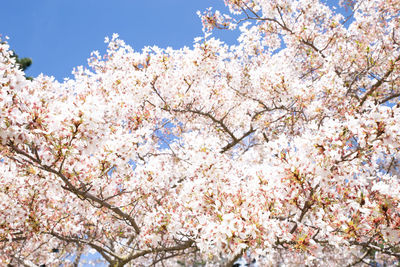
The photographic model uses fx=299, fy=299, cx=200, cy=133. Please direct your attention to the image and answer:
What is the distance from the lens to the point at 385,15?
26.5ft

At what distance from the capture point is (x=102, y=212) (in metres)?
5.89

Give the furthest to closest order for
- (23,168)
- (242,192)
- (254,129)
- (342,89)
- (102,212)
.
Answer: (254,129)
(102,212)
(342,89)
(23,168)
(242,192)

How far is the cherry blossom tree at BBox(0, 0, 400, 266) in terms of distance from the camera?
288 cm

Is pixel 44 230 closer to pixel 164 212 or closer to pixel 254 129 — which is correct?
pixel 164 212

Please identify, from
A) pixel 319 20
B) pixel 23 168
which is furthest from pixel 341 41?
pixel 23 168

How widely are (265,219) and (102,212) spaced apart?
393cm

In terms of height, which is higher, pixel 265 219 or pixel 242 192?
pixel 242 192

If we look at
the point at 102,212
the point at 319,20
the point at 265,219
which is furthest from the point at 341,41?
the point at 102,212

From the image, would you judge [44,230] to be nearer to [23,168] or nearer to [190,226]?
[23,168]

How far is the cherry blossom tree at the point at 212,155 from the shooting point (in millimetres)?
2879

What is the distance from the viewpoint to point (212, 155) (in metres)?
4.02

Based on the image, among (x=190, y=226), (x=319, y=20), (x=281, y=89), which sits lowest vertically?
(x=190, y=226)

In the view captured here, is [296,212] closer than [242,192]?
Yes

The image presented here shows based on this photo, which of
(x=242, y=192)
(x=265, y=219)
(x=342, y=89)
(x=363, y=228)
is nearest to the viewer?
(x=265, y=219)
